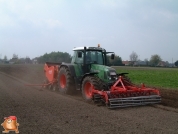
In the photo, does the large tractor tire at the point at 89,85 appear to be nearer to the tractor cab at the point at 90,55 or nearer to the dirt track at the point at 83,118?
the dirt track at the point at 83,118

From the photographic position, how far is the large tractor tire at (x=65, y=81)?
10.7 metres

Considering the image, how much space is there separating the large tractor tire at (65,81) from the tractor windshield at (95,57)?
1.18 meters

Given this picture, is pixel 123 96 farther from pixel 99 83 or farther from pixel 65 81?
pixel 65 81

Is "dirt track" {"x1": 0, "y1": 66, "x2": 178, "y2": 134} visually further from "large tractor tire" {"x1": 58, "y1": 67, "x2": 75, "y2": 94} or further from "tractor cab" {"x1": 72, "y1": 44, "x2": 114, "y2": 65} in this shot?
"tractor cab" {"x1": 72, "y1": 44, "x2": 114, "y2": 65}

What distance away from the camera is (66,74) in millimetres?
10852

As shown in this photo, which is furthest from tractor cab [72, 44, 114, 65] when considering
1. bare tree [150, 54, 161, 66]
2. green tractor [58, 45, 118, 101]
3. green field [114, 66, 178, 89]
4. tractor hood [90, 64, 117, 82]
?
bare tree [150, 54, 161, 66]

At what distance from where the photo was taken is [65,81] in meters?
11.5

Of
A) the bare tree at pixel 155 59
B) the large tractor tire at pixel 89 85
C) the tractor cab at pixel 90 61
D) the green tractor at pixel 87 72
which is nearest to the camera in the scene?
the large tractor tire at pixel 89 85

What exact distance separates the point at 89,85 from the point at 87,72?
108 centimetres

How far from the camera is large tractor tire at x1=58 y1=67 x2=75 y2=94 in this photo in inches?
420

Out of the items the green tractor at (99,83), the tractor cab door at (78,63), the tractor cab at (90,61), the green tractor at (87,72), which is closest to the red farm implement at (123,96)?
the green tractor at (99,83)

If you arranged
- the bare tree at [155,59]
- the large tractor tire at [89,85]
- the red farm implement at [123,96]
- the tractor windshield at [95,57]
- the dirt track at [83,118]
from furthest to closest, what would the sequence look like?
the bare tree at [155,59] → the tractor windshield at [95,57] → the large tractor tire at [89,85] → the red farm implement at [123,96] → the dirt track at [83,118]

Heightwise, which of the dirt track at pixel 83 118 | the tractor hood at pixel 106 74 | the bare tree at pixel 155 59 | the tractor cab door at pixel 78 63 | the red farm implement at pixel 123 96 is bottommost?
Result: the dirt track at pixel 83 118

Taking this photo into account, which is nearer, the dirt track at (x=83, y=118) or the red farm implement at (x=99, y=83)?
the dirt track at (x=83, y=118)
